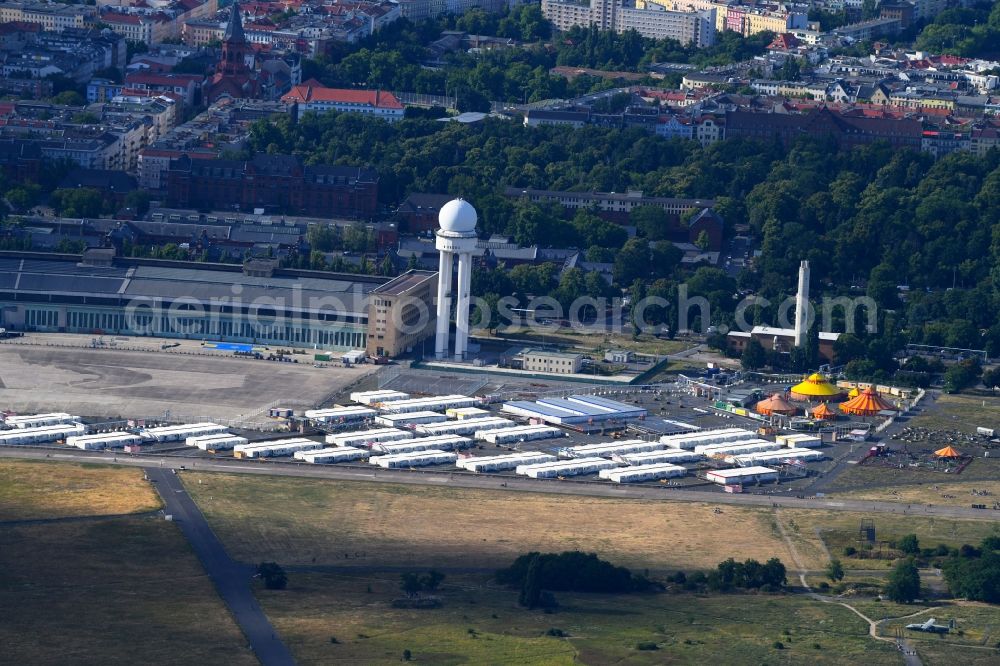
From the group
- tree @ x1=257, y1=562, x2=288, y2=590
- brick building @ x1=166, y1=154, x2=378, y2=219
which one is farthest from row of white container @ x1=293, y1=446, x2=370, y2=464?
brick building @ x1=166, y1=154, x2=378, y2=219

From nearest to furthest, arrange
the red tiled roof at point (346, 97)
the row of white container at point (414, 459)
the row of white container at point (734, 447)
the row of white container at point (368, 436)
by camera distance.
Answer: the row of white container at point (414, 459), the row of white container at point (368, 436), the row of white container at point (734, 447), the red tiled roof at point (346, 97)

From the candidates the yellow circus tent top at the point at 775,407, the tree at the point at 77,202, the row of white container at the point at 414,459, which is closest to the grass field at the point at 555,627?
the row of white container at the point at 414,459

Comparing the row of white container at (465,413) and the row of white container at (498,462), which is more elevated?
the row of white container at (465,413)

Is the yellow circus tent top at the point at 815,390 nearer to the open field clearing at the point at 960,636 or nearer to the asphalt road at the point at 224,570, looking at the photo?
the asphalt road at the point at 224,570

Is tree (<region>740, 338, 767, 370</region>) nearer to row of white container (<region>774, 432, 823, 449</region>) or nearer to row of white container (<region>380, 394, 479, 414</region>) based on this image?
row of white container (<region>774, 432, 823, 449</region>)

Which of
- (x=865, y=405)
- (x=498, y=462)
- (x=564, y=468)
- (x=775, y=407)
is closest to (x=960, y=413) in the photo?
(x=865, y=405)

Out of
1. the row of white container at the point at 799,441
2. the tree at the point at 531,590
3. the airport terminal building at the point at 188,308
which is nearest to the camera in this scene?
the tree at the point at 531,590

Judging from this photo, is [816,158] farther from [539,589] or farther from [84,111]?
[539,589]
